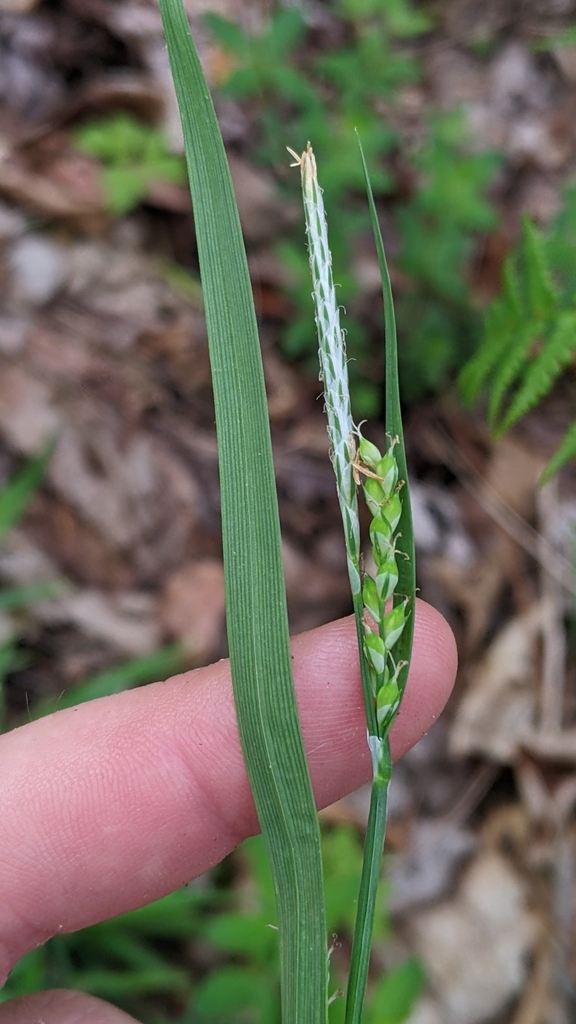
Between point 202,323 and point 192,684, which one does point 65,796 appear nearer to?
point 192,684

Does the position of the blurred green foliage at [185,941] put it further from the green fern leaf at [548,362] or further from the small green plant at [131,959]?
the green fern leaf at [548,362]

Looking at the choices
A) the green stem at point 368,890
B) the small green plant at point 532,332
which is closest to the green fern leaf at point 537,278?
the small green plant at point 532,332

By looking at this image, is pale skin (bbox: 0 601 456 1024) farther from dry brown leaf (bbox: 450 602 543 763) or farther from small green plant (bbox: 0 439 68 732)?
dry brown leaf (bbox: 450 602 543 763)

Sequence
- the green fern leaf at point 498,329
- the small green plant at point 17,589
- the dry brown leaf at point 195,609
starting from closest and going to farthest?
the green fern leaf at point 498,329, the small green plant at point 17,589, the dry brown leaf at point 195,609

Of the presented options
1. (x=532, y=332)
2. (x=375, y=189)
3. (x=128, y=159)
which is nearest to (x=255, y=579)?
(x=532, y=332)

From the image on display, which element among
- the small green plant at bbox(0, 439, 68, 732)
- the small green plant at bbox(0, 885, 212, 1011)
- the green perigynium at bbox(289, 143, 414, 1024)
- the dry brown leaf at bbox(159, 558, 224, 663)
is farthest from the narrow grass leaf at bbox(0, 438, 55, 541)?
the green perigynium at bbox(289, 143, 414, 1024)
